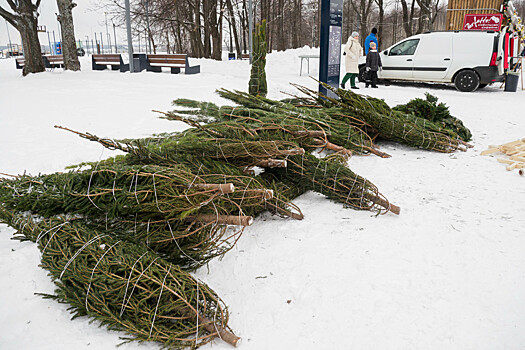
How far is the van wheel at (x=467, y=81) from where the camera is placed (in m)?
13.1

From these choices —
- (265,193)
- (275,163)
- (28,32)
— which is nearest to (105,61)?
(28,32)

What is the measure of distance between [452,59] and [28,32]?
623 inches

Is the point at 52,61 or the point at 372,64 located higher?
the point at 52,61

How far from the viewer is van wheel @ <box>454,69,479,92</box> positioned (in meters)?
13.1

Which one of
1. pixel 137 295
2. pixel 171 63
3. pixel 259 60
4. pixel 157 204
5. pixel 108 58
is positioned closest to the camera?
pixel 137 295

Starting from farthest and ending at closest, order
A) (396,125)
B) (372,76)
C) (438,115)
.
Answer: (372,76) → (438,115) → (396,125)

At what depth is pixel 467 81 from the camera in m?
13.3

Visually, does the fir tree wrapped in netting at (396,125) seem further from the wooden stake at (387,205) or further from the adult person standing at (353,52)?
the adult person standing at (353,52)

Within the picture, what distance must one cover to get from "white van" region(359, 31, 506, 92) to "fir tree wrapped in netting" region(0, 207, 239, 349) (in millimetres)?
13409

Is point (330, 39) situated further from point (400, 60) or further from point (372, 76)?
point (400, 60)

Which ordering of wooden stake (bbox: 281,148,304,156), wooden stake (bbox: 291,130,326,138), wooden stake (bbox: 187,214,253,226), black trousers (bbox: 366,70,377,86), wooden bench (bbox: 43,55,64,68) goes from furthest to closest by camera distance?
1. wooden bench (bbox: 43,55,64,68)
2. black trousers (bbox: 366,70,377,86)
3. wooden stake (bbox: 291,130,326,138)
4. wooden stake (bbox: 281,148,304,156)
5. wooden stake (bbox: 187,214,253,226)

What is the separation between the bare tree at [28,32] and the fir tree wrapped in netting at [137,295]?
51.0 ft

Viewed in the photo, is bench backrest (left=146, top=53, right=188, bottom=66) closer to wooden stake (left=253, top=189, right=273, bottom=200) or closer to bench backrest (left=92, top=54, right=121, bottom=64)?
bench backrest (left=92, top=54, right=121, bottom=64)

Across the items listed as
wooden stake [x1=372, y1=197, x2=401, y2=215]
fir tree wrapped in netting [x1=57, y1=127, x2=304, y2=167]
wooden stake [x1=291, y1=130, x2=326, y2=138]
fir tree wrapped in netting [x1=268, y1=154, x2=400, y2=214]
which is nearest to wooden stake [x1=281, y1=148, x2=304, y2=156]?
fir tree wrapped in netting [x1=57, y1=127, x2=304, y2=167]
